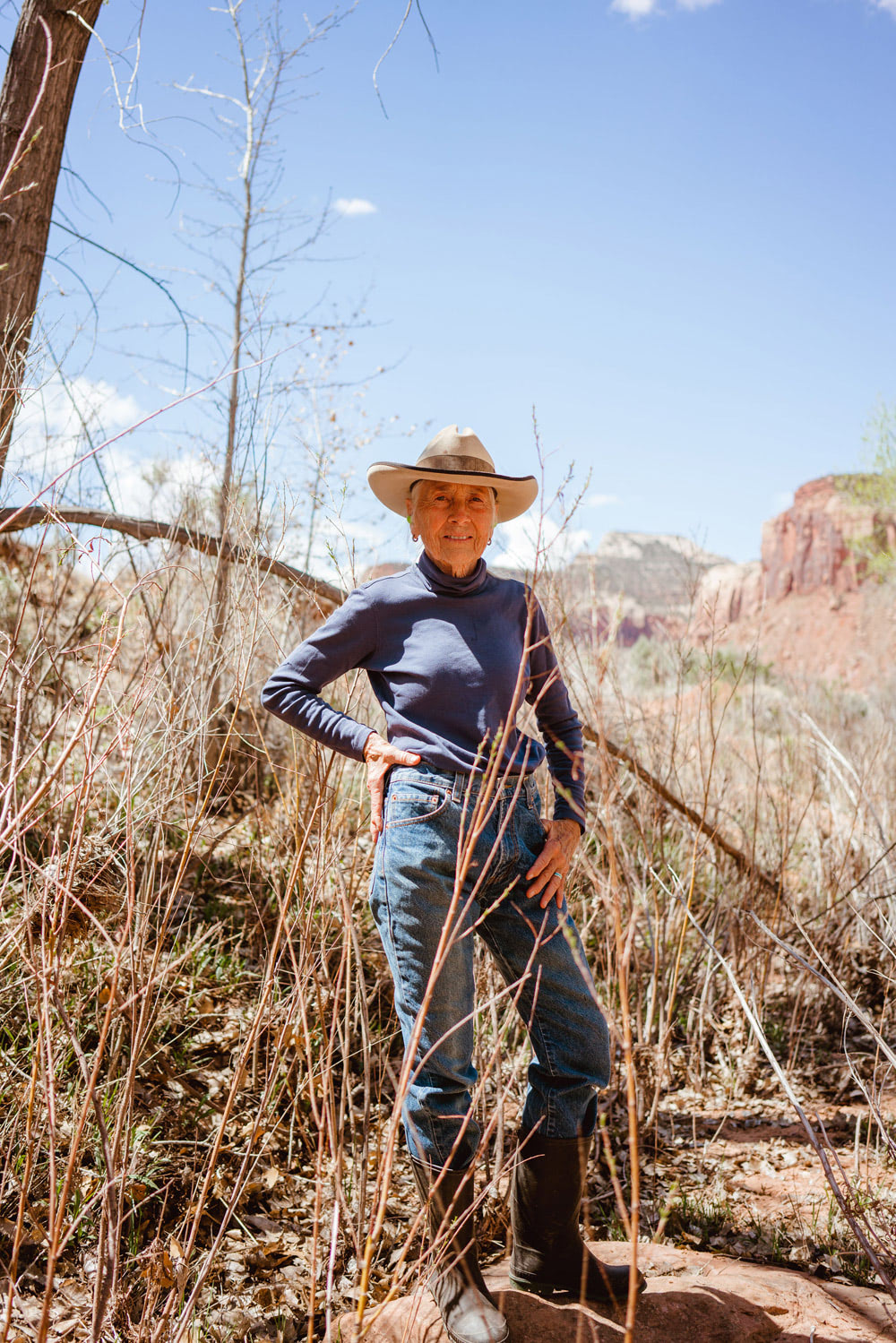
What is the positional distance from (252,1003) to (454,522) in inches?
94.4

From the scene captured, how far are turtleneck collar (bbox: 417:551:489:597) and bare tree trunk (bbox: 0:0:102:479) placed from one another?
2238 mm

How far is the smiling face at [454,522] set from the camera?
2.17 meters

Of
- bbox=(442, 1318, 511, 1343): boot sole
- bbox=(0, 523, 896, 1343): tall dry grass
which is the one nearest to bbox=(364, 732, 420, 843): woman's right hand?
bbox=(0, 523, 896, 1343): tall dry grass

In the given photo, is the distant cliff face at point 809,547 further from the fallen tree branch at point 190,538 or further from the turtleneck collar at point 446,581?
the turtleneck collar at point 446,581

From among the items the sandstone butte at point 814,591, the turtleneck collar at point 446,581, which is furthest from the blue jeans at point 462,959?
the sandstone butte at point 814,591

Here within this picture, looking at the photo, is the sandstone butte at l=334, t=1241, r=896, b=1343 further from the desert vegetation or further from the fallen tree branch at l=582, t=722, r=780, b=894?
the fallen tree branch at l=582, t=722, r=780, b=894

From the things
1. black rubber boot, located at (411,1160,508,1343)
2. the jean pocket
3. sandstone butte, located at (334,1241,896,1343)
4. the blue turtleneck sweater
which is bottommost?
sandstone butte, located at (334,1241,896,1343)

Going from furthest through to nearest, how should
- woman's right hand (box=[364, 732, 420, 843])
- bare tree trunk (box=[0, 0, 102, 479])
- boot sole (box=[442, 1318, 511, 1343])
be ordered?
1. bare tree trunk (box=[0, 0, 102, 479])
2. woman's right hand (box=[364, 732, 420, 843])
3. boot sole (box=[442, 1318, 511, 1343])

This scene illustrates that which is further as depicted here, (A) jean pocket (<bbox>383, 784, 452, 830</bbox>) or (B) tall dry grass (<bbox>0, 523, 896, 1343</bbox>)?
(A) jean pocket (<bbox>383, 784, 452, 830</bbox>)

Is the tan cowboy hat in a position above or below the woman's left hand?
above

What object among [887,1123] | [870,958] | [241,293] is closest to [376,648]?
[887,1123]

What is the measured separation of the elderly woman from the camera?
197 centimetres

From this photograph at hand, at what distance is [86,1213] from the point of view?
2.54 meters

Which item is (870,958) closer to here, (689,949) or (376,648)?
(689,949)
